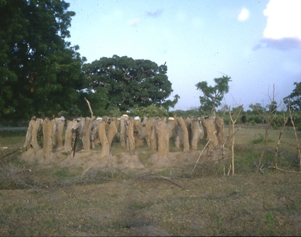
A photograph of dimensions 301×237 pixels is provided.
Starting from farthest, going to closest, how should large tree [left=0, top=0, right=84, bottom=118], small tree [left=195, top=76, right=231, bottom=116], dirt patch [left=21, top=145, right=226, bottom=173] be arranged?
small tree [left=195, top=76, right=231, bottom=116], large tree [left=0, top=0, right=84, bottom=118], dirt patch [left=21, top=145, right=226, bottom=173]

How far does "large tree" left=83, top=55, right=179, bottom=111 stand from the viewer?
34031 mm

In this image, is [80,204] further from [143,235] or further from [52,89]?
[52,89]

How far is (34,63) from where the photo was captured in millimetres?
19766

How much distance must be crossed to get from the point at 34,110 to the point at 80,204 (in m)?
13.1

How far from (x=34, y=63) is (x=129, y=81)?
1570cm

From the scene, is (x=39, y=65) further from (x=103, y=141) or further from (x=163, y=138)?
(x=163, y=138)

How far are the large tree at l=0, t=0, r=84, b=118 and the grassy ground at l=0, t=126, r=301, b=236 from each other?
908cm

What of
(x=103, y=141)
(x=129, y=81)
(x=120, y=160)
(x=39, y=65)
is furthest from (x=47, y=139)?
(x=129, y=81)

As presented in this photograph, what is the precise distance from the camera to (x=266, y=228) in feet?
17.7

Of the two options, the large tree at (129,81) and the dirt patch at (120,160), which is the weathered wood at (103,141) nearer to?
the dirt patch at (120,160)

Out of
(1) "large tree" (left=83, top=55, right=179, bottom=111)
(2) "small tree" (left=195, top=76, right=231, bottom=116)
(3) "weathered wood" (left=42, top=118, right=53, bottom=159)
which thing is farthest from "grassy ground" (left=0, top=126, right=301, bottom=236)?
(1) "large tree" (left=83, top=55, right=179, bottom=111)

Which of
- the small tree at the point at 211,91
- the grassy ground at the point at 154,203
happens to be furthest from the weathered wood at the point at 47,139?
the small tree at the point at 211,91

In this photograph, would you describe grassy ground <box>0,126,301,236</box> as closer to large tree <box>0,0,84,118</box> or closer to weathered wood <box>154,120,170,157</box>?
weathered wood <box>154,120,170,157</box>

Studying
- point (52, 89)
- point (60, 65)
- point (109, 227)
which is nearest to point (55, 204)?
point (109, 227)
